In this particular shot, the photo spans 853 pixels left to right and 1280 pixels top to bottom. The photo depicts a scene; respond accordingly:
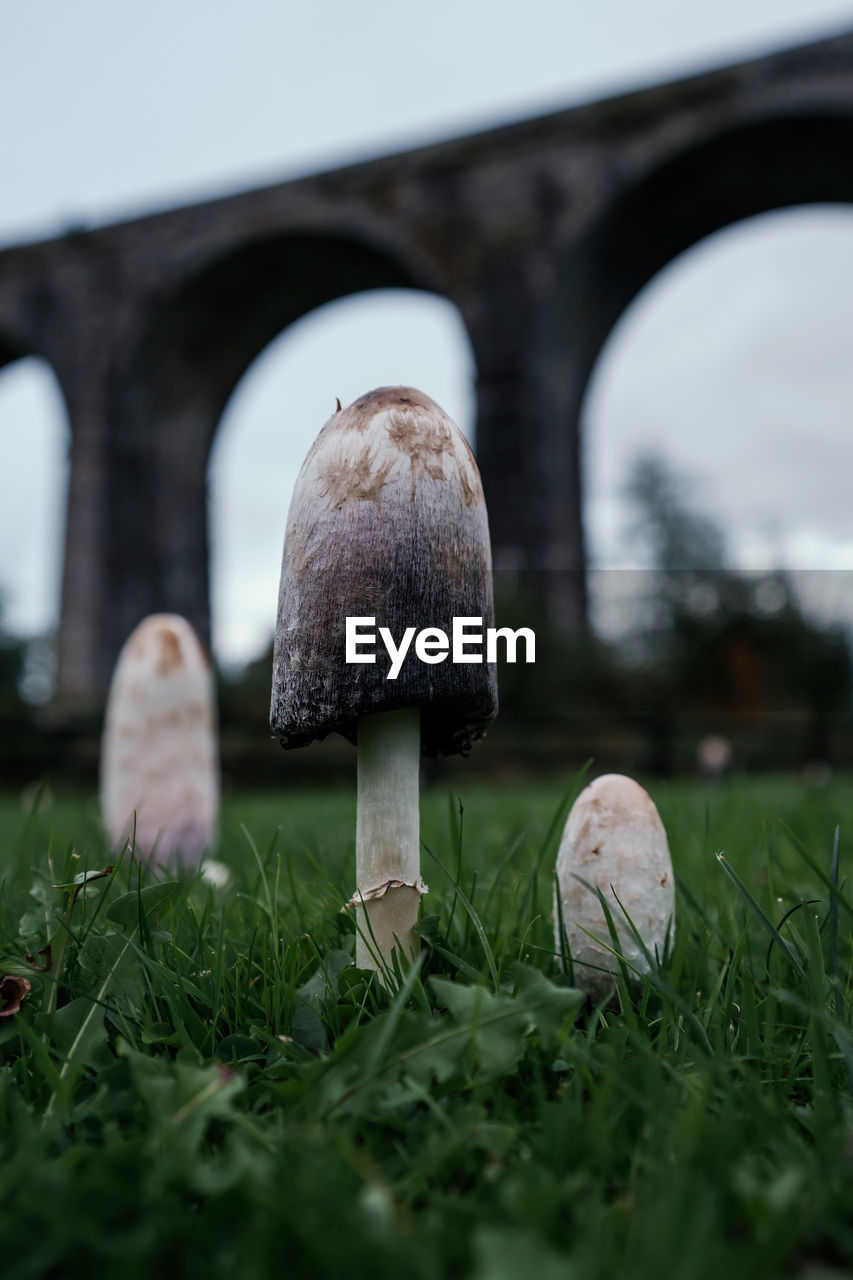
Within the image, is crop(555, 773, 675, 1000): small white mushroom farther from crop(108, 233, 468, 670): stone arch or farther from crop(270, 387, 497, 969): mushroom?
crop(108, 233, 468, 670): stone arch

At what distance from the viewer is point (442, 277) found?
12.7m

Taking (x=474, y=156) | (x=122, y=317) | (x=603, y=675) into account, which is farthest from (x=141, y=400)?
(x=603, y=675)

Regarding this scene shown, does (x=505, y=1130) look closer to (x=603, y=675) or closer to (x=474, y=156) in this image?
(x=603, y=675)

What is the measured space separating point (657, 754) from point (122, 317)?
10.3 meters

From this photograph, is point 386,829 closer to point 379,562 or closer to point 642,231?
point 379,562

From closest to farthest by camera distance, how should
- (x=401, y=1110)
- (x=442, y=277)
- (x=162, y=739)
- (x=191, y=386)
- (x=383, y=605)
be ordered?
(x=401, y=1110)
(x=383, y=605)
(x=162, y=739)
(x=442, y=277)
(x=191, y=386)

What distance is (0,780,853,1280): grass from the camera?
2.26 feet

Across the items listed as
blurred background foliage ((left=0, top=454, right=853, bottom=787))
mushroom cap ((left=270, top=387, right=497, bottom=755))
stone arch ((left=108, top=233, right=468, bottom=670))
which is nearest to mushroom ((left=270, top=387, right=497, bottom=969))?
mushroom cap ((left=270, top=387, right=497, bottom=755))

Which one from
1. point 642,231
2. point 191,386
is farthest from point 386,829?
point 191,386

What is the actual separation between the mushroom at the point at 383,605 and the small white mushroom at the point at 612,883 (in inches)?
10.0

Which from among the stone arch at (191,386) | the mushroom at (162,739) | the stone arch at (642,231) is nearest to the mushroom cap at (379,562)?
the mushroom at (162,739)

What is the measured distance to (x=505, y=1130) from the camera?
0.88 metres

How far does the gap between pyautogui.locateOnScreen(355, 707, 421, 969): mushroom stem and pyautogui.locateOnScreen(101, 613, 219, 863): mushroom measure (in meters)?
1.42

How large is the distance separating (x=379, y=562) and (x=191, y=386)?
15715mm
